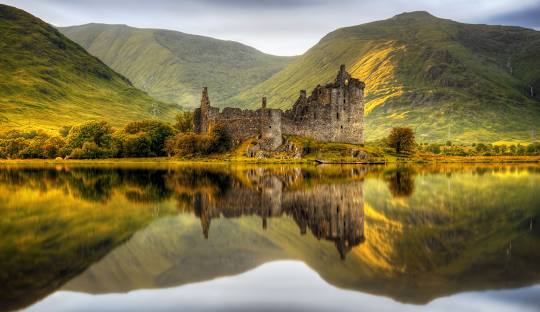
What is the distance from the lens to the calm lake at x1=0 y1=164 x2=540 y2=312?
10.5m

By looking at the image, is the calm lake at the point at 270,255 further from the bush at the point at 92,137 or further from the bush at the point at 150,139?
the bush at the point at 92,137

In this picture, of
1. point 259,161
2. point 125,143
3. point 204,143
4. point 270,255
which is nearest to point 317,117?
point 259,161

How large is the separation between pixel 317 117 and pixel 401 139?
15.5m

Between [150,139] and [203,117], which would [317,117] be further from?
[150,139]

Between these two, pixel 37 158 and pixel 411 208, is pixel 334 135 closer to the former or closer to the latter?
pixel 37 158

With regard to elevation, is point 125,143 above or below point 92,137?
below

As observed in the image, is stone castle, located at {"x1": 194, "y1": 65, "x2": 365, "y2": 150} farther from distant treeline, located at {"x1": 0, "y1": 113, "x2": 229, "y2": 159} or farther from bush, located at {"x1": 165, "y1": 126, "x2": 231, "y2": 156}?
distant treeline, located at {"x1": 0, "y1": 113, "x2": 229, "y2": 159}

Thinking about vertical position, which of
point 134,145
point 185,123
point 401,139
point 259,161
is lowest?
point 259,161

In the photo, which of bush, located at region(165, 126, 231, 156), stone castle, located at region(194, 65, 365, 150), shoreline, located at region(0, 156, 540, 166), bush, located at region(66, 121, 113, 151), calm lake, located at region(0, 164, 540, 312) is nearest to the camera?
calm lake, located at region(0, 164, 540, 312)

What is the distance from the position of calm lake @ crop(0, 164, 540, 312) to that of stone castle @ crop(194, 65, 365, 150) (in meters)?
53.6

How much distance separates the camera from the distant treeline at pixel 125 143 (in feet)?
263

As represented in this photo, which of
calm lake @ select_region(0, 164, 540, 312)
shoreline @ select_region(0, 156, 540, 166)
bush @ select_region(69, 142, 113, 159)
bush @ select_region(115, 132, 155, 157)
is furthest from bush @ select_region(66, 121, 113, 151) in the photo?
calm lake @ select_region(0, 164, 540, 312)

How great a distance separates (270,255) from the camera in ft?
48.4

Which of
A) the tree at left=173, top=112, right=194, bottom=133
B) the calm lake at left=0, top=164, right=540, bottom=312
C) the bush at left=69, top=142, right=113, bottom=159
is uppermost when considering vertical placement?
the tree at left=173, top=112, right=194, bottom=133
